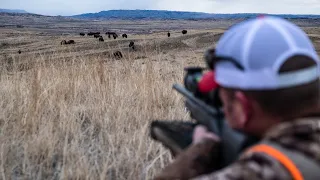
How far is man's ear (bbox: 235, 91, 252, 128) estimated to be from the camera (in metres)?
1.11

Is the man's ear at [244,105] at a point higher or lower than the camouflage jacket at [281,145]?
higher

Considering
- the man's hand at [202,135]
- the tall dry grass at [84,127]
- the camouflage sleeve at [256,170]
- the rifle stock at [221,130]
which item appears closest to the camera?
the camouflage sleeve at [256,170]

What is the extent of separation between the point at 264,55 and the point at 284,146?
0.24 metres

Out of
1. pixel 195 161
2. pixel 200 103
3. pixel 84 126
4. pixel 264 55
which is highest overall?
pixel 264 55

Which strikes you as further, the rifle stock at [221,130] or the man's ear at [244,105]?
the rifle stock at [221,130]

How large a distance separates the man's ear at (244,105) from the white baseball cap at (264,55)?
0.08 ft

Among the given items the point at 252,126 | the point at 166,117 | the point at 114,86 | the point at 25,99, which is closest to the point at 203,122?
the point at 252,126

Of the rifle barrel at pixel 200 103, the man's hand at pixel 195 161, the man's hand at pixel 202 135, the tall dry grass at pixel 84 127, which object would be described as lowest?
the tall dry grass at pixel 84 127

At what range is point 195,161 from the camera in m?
1.29

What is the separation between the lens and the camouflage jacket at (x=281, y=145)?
0.97 metres

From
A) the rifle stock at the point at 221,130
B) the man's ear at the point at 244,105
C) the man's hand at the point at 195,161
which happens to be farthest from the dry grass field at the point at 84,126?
the man's ear at the point at 244,105

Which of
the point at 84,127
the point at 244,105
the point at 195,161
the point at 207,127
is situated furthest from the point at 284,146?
the point at 84,127

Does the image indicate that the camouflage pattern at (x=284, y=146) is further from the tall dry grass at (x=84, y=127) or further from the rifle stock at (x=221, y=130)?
the tall dry grass at (x=84, y=127)

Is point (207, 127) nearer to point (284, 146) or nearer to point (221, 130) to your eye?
point (221, 130)
